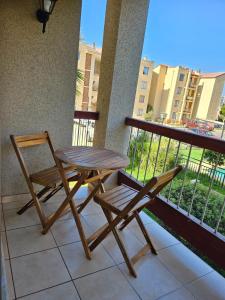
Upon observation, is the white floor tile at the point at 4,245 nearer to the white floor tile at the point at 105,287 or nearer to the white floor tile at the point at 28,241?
the white floor tile at the point at 28,241

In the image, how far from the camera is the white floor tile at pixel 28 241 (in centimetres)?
167

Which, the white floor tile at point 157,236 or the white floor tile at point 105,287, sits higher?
the white floor tile at point 105,287

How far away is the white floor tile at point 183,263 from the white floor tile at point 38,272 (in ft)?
2.81

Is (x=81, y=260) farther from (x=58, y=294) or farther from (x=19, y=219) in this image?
(x=19, y=219)

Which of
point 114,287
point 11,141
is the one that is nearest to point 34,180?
point 11,141

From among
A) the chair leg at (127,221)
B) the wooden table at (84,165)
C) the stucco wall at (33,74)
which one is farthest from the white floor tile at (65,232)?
the stucco wall at (33,74)

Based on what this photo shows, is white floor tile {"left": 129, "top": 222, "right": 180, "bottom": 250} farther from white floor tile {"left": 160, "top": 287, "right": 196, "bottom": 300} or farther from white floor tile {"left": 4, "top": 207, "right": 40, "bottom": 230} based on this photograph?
white floor tile {"left": 4, "top": 207, "right": 40, "bottom": 230}

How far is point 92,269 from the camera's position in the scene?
1.57m

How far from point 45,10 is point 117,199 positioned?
6.08 ft

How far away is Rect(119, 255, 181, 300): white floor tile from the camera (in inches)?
56.6

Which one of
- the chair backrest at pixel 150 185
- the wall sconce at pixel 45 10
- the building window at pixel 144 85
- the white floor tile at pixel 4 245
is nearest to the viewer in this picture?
the chair backrest at pixel 150 185

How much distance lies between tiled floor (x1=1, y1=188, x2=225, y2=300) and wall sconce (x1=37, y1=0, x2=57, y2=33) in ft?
6.54

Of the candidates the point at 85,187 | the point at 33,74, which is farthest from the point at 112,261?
the point at 33,74

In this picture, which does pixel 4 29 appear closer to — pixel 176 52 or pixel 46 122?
pixel 46 122
